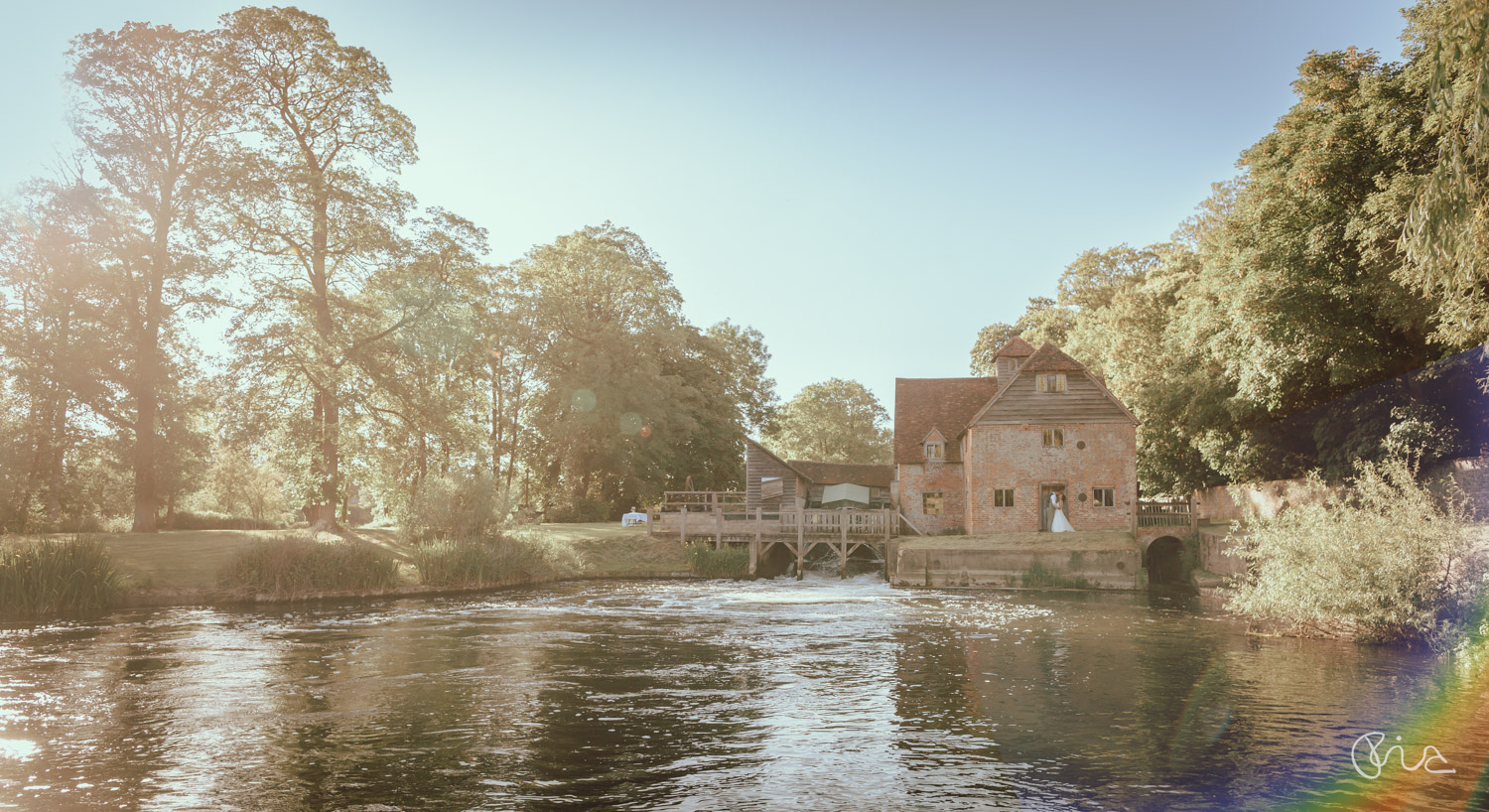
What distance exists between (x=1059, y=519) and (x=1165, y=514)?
4153mm

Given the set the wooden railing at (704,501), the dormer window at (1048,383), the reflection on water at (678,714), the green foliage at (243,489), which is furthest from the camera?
the green foliage at (243,489)

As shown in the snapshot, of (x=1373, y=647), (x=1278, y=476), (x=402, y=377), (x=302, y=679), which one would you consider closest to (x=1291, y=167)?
(x=1278, y=476)

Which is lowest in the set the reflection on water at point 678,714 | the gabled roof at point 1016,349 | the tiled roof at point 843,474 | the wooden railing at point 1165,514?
the reflection on water at point 678,714

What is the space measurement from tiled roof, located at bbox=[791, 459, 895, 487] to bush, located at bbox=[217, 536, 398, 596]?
23.5 metres

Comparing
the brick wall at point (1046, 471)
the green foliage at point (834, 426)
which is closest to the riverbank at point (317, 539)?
the brick wall at point (1046, 471)

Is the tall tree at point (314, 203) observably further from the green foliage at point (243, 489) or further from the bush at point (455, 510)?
the green foliage at point (243, 489)

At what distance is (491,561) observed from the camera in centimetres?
3100

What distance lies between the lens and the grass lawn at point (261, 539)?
2619 centimetres

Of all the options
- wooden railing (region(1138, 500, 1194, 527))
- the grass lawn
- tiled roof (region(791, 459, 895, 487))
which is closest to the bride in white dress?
wooden railing (region(1138, 500, 1194, 527))

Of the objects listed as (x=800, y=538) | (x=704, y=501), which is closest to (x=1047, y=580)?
(x=800, y=538)

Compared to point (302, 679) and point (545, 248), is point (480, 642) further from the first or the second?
point (545, 248)

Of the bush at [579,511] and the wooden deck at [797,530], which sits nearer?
the wooden deck at [797,530]

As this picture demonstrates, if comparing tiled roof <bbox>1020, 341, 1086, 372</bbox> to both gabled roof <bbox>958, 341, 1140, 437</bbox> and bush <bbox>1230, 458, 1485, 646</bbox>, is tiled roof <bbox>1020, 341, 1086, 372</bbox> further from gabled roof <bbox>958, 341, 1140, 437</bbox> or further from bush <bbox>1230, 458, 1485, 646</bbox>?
bush <bbox>1230, 458, 1485, 646</bbox>

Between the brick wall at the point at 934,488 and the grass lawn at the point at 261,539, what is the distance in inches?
457
